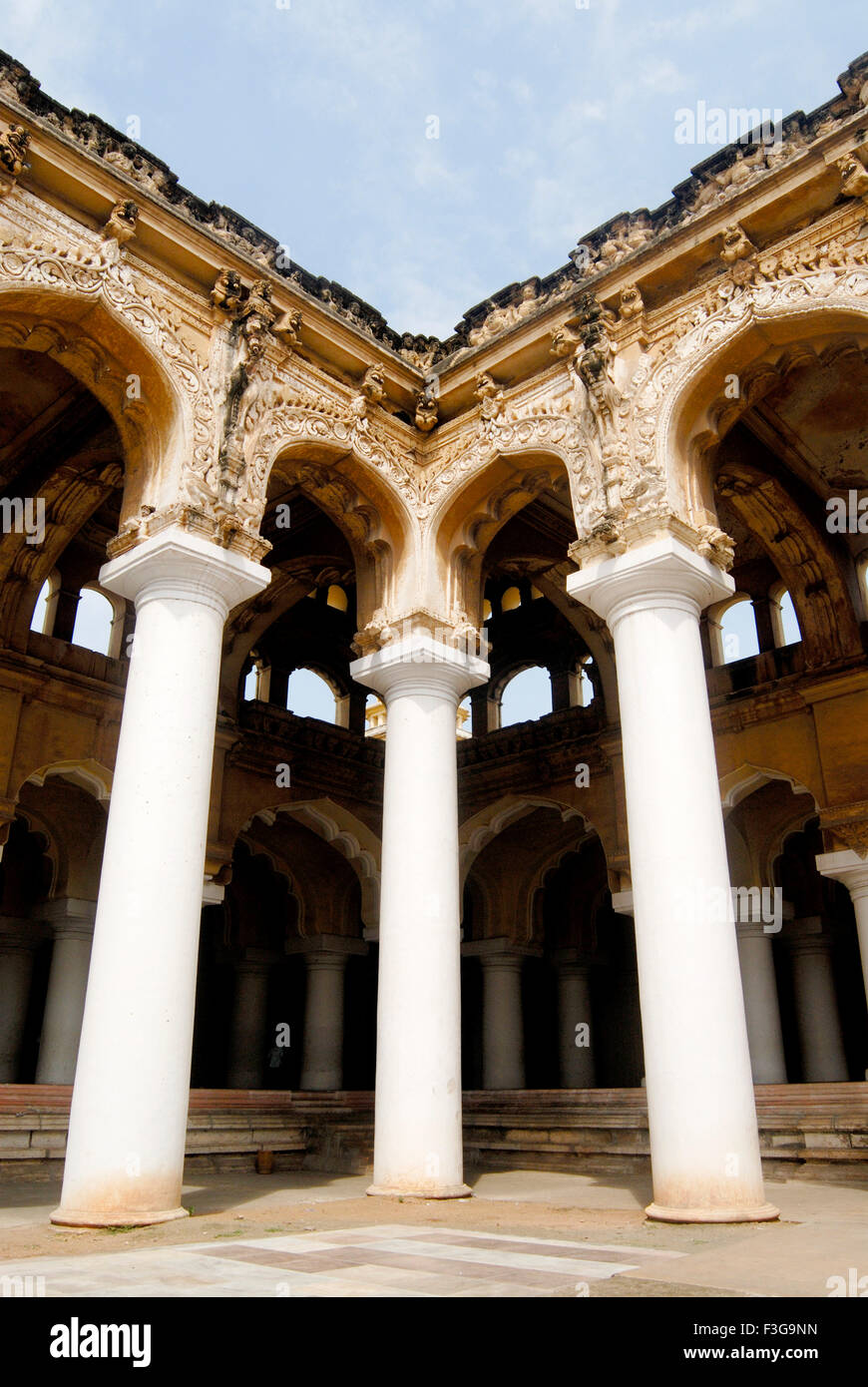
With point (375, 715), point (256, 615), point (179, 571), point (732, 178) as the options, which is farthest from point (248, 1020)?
point (732, 178)

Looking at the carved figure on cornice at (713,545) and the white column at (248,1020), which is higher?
the carved figure on cornice at (713,545)

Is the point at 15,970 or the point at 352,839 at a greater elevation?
the point at 352,839

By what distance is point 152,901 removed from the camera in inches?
271

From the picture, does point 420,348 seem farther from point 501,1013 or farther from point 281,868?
point 501,1013

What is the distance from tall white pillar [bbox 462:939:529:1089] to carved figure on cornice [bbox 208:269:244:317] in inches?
466

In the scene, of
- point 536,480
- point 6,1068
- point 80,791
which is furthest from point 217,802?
point 536,480

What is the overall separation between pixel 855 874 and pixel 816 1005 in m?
5.45

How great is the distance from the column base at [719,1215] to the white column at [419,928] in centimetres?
220

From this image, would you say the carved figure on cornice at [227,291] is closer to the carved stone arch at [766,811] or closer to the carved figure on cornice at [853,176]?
the carved figure on cornice at [853,176]

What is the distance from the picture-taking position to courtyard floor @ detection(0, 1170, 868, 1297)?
3775 millimetres

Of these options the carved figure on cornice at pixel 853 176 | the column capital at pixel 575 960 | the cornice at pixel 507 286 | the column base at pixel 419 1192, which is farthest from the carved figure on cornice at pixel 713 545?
the column capital at pixel 575 960

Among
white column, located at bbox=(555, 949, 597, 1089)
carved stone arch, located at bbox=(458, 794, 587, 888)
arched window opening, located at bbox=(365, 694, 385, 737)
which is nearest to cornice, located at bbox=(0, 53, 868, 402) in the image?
carved stone arch, located at bbox=(458, 794, 587, 888)

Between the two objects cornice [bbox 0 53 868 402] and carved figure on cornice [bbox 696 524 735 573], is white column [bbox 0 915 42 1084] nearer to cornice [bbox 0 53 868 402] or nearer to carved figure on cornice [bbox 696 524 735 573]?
cornice [bbox 0 53 868 402]

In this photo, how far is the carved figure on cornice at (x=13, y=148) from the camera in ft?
26.3
